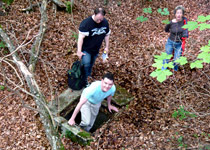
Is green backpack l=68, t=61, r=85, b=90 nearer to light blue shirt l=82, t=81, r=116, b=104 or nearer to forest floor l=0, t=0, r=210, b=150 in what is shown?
forest floor l=0, t=0, r=210, b=150

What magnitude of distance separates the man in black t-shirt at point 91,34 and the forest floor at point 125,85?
89 centimetres

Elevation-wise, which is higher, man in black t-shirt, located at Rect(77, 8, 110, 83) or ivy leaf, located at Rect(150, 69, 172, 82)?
man in black t-shirt, located at Rect(77, 8, 110, 83)

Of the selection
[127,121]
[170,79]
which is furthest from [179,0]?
[127,121]

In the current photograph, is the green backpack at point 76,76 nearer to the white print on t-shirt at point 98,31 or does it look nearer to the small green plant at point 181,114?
the white print on t-shirt at point 98,31

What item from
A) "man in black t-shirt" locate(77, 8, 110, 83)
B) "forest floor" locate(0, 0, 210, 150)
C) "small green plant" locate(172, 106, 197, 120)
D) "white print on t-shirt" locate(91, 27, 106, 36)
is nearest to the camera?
"man in black t-shirt" locate(77, 8, 110, 83)

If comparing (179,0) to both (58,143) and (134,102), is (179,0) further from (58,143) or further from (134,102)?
(58,143)

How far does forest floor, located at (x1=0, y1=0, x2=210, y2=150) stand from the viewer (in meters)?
3.59

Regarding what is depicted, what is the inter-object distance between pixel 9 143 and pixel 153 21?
6.66 meters

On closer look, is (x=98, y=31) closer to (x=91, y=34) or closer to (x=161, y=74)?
(x=91, y=34)

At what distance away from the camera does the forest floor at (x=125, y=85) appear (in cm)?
359

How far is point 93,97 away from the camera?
10.3ft

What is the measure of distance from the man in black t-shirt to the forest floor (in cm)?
89

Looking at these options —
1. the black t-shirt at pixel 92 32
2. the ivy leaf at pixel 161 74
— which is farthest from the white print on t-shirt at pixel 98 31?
the ivy leaf at pixel 161 74

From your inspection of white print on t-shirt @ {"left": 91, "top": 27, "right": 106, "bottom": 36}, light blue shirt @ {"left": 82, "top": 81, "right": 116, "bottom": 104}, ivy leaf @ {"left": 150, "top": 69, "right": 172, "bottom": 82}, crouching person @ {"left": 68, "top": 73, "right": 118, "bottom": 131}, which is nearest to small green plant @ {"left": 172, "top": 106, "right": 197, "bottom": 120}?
crouching person @ {"left": 68, "top": 73, "right": 118, "bottom": 131}
